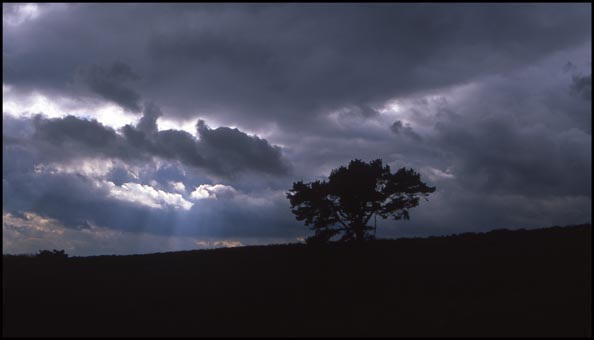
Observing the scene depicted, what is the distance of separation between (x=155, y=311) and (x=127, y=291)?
21.9 ft

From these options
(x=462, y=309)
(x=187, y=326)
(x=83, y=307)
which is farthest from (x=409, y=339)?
(x=83, y=307)

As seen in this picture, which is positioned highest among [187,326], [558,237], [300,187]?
[300,187]

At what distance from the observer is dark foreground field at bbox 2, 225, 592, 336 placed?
2539cm

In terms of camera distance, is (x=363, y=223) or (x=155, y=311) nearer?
(x=155, y=311)

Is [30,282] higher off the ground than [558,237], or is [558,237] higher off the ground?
[558,237]

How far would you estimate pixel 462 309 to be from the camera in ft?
92.1

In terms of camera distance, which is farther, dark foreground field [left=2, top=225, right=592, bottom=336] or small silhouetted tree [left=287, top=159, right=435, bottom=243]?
small silhouetted tree [left=287, top=159, right=435, bottom=243]

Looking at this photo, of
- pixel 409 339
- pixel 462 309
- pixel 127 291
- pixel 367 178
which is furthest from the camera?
pixel 367 178

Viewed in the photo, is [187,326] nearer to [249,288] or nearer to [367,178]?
[249,288]

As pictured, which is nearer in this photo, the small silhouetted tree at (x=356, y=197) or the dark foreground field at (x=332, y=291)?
the dark foreground field at (x=332, y=291)

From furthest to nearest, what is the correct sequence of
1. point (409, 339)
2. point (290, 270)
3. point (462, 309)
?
point (290, 270), point (462, 309), point (409, 339)

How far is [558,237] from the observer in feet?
146

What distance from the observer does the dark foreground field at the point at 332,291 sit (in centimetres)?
Result: 2539

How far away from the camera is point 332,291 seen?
3534cm
